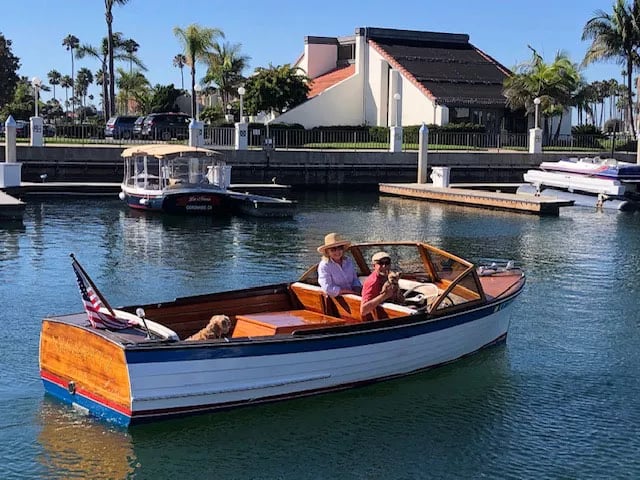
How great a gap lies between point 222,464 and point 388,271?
370 cm

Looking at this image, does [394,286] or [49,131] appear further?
[49,131]

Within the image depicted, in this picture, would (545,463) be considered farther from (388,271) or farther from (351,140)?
(351,140)

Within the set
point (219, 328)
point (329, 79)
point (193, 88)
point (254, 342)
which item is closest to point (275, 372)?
point (254, 342)

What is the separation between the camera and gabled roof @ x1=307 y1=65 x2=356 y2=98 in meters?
64.1

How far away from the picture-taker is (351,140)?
56500 mm

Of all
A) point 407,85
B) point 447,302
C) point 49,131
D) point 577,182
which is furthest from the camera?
point 407,85

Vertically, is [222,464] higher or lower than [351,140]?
lower

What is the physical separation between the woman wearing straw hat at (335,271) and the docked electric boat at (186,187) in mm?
20176

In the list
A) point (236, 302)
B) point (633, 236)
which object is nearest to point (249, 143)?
point (633, 236)

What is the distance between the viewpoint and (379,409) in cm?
1182

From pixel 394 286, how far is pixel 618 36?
170 ft

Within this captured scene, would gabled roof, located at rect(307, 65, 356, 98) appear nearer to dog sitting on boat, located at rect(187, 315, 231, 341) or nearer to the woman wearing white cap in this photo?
the woman wearing white cap

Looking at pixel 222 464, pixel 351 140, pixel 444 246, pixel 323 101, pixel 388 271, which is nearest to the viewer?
pixel 222 464

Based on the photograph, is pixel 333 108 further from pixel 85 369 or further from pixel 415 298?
pixel 85 369
